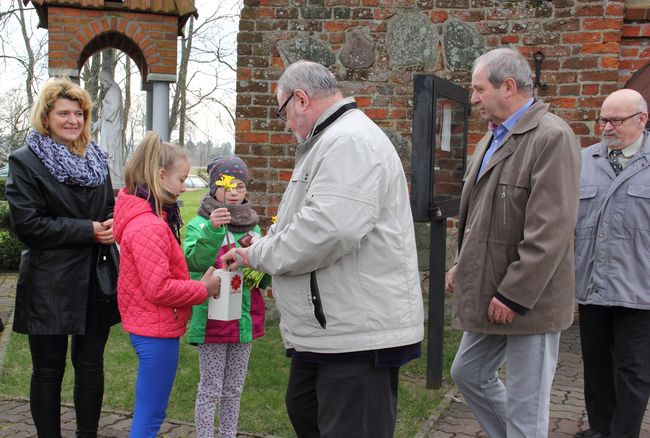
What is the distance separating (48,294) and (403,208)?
1.88 metres

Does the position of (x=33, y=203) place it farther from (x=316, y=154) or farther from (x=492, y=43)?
(x=492, y=43)

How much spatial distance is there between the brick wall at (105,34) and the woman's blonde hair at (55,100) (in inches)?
203

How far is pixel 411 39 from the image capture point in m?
6.36

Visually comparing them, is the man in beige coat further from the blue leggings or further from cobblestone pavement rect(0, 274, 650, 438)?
the blue leggings

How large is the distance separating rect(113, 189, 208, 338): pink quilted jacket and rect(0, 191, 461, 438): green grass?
3.86 feet

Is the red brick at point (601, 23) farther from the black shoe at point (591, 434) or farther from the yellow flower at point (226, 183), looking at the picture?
the yellow flower at point (226, 183)

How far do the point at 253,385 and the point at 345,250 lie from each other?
2.69 metres

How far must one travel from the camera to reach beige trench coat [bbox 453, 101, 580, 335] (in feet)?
10.00

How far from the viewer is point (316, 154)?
2.72 m

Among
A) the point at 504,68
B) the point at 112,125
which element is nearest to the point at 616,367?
the point at 504,68

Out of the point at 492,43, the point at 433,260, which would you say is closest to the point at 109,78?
the point at 492,43

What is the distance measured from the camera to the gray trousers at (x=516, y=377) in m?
3.18

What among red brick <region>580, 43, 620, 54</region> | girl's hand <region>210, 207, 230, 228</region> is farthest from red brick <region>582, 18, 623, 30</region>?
girl's hand <region>210, 207, 230, 228</region>

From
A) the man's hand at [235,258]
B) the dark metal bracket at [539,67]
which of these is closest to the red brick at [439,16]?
the dark metal bracket at [539,67]
